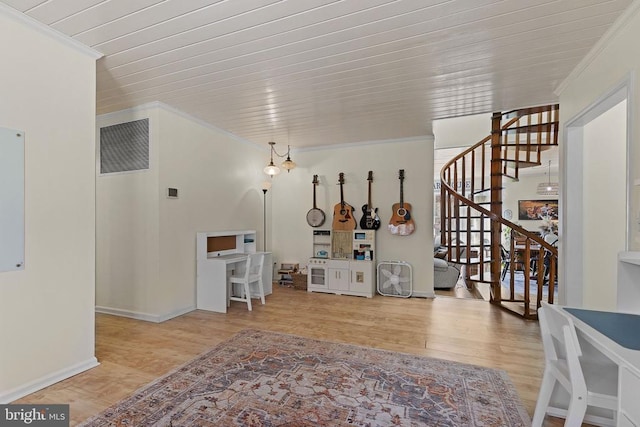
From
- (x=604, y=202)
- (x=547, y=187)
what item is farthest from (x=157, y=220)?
(x=547, y=187)

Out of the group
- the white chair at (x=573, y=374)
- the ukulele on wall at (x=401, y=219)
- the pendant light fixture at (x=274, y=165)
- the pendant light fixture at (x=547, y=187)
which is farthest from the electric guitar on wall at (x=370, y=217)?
the pendant light fixture at (x=547, y=187)

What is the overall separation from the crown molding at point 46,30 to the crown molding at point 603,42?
3.56 meters

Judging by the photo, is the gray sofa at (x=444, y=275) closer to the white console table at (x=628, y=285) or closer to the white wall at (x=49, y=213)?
the white console table at (x=628, y=285)

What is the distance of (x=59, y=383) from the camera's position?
6.97 ft

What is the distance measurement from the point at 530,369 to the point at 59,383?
3.47m

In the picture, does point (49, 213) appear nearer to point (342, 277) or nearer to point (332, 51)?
point (332, 51)

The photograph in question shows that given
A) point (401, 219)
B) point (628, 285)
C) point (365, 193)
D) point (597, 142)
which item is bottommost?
point (628, 285)

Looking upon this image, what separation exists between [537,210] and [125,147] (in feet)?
32.4

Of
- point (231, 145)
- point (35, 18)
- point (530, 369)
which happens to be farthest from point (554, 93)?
point (35, 18)

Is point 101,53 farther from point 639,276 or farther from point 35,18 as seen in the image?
point 639,276

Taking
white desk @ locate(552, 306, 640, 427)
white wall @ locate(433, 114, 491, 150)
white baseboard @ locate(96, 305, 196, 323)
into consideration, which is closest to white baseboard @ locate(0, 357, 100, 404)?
white baseboard @ locate(96, 305, 196, 323)

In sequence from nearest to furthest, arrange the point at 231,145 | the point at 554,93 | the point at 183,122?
1. the point at 554,93
2. the point at 183,122
3. the point at 231,145

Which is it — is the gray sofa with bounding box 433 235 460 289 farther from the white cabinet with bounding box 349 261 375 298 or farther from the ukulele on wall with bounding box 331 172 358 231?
the ukulele on wall with bounding box 331 172 358 231

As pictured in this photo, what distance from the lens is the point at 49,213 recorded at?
6.88ft
